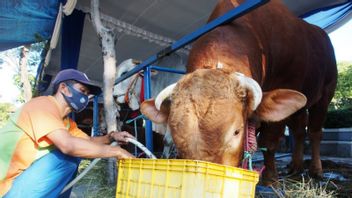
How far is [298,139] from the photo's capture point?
19.3ft

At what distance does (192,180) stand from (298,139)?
15.8 feet

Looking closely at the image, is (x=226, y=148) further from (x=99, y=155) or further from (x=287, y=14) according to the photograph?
(x=287, y=14)

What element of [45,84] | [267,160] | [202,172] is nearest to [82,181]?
[267,160]

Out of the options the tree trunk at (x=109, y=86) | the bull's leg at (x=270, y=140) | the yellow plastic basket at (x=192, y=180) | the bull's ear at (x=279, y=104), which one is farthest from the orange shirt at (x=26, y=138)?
the bull's leg at (x=270, y=140)

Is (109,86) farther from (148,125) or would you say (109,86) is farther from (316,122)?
(316,122)

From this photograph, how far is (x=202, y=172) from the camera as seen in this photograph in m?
1.45

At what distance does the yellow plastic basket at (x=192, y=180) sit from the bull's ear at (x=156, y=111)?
82 centimetres

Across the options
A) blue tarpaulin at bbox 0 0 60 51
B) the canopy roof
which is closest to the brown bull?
the canopy roof

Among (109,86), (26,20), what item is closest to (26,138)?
(109,86)

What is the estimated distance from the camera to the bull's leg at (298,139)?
547 centimetres

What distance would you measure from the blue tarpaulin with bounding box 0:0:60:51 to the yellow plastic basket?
17.5 feet

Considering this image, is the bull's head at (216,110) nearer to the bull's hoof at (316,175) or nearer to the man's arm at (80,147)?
the man's arm at (80,147)

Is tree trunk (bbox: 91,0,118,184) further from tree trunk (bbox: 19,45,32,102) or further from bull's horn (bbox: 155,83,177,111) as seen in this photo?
tree trunk (bbox: 19,45,32,102)

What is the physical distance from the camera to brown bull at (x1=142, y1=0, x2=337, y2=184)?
2.07 metres
